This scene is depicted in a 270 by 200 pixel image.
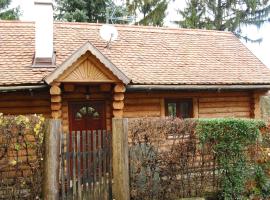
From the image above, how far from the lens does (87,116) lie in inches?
512

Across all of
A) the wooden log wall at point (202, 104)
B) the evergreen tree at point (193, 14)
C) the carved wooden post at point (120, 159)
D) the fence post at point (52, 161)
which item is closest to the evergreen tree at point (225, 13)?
the evergreen tree at point (193, 14)

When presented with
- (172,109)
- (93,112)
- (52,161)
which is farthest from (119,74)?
(52,161)

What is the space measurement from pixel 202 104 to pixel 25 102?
21.2 feet

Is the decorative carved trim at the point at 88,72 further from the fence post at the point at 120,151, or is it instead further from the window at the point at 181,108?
the fence post at the point at 120,151

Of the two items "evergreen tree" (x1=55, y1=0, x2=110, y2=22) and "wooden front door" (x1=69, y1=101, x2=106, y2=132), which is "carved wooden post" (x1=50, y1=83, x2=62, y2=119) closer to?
"wooden front door" (x1=69, y1=101, x2=106, y2=132)

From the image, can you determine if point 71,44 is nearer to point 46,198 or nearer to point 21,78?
point 21,78

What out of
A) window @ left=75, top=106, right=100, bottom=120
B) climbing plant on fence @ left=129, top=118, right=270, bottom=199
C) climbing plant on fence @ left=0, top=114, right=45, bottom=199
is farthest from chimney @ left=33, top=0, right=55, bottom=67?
climbing plant on fence @ left=129, top=118, right=270, bottom=199

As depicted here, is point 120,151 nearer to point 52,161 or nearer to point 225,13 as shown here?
point 52,161

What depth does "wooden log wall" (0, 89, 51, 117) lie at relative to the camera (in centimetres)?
1190

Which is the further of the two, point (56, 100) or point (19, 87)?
point (56, 100)

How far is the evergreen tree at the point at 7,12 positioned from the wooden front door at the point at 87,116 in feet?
53.2

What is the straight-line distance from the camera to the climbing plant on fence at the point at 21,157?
7.85 meters

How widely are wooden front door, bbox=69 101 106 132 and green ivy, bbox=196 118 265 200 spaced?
484 centimetres

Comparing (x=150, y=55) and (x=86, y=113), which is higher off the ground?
(x=150, y=55)
